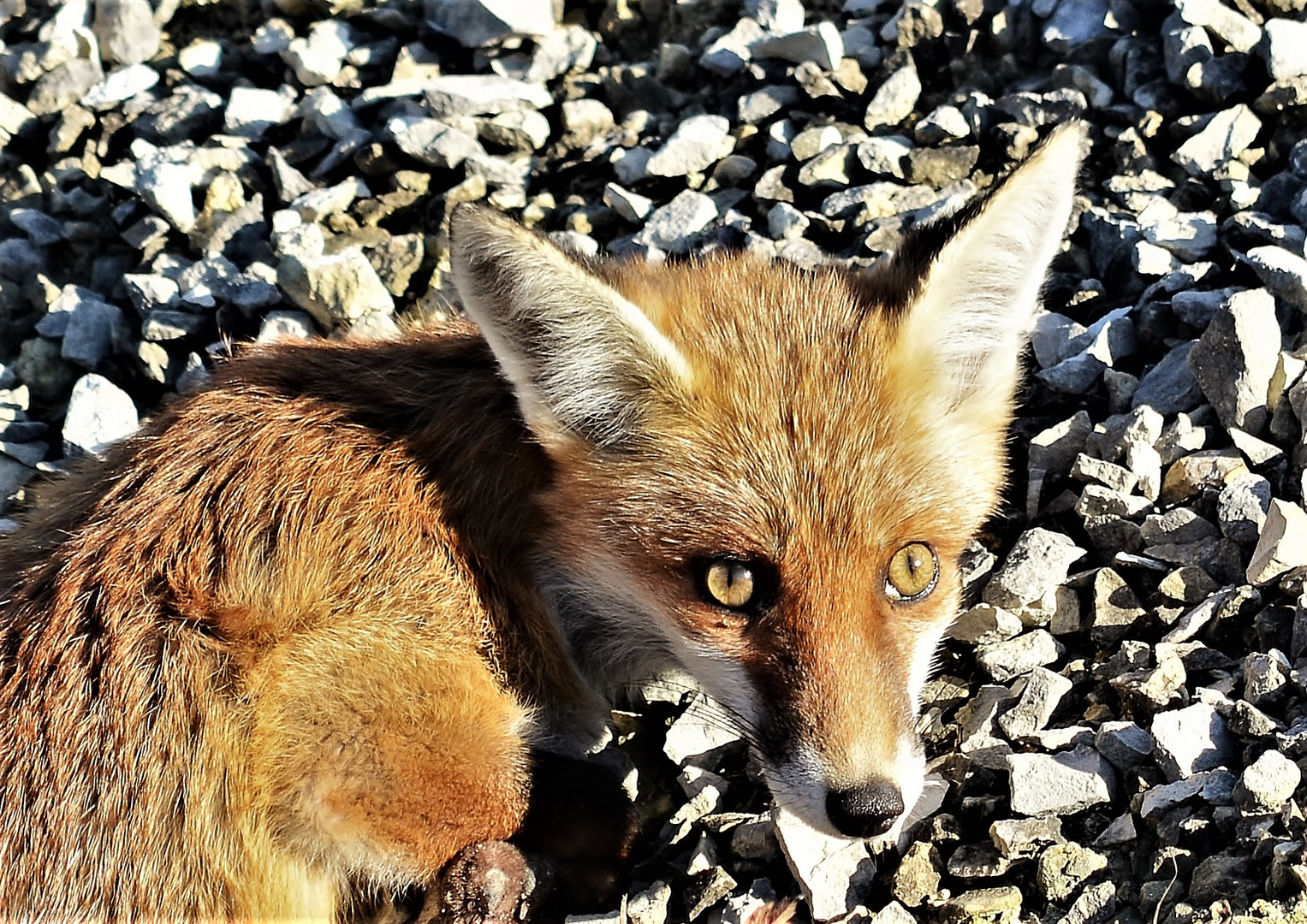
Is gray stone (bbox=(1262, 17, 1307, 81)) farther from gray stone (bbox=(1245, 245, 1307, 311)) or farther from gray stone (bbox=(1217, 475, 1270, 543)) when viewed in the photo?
gray stone (bbox=(1217, 475, 1270, 543))

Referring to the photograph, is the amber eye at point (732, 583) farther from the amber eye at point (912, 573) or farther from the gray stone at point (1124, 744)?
the gray stone at point (1124, 744)

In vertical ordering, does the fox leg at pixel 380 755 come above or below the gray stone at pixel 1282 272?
below

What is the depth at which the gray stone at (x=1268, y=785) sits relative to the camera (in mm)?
3283

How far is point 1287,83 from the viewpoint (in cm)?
539

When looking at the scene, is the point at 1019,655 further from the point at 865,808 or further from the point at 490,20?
the point at 490,20

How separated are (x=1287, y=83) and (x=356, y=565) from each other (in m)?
4.27

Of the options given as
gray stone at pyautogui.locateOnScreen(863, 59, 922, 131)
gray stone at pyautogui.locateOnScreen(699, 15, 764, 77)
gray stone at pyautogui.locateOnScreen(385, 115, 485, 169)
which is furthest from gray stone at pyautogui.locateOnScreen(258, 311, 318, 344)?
gray stone at pyautogui.locateOnScreen(863, 59, 922, 131)

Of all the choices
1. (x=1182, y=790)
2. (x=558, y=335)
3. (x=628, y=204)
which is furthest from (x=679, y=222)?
(x=1182, y=790)

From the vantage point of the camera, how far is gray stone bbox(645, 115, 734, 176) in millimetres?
6148

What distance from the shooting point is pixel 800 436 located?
3.60 metres

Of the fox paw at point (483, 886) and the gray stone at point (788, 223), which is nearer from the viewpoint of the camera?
the fox paw at point (483, 886)

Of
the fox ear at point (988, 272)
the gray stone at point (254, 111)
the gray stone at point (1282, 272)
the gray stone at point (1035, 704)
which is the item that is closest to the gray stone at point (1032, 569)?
the gray stone at point (1035, 704)

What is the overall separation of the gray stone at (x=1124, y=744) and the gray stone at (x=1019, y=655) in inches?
16.2

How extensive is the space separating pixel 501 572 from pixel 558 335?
777 mm
